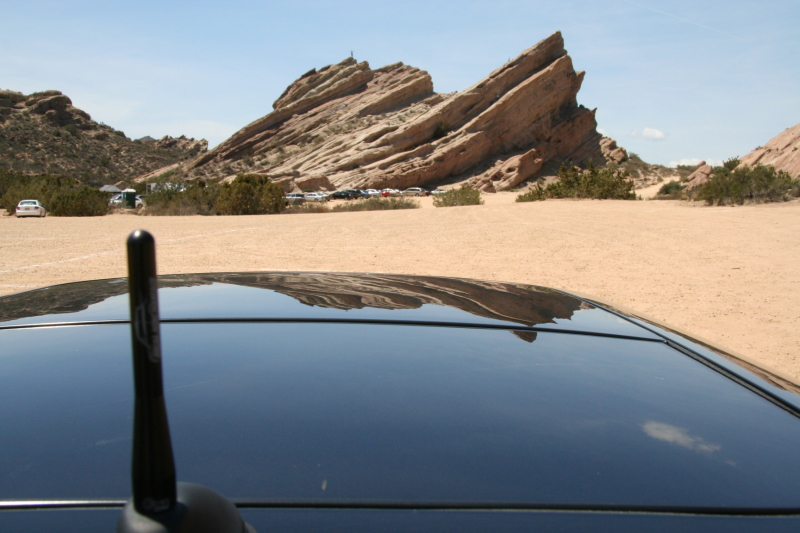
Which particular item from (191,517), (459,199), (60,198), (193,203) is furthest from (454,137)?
(191,517)

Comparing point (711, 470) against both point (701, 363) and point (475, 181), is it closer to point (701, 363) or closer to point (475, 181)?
point (701, 363)

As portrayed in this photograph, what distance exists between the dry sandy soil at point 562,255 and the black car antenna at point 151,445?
6360 mm

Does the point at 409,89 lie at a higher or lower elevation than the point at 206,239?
higher

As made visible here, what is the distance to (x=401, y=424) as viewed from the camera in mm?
1186

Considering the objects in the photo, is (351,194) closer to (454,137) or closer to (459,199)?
(454,137)

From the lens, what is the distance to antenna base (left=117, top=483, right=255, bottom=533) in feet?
2.35

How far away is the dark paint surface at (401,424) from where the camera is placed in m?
0.98

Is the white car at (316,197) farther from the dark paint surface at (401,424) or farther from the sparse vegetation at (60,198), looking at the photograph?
the dark paint surface at (401,424)

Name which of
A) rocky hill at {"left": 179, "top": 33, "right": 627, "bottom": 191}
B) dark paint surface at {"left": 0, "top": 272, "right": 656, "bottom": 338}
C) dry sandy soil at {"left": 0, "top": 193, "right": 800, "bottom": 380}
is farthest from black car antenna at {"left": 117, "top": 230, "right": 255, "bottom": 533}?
rocky hill at {"left": 179, "top": 33, "right": 627, "bottom": 191}

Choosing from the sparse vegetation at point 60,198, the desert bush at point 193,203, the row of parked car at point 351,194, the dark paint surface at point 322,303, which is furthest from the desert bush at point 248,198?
the dark paint surface at point 322,303

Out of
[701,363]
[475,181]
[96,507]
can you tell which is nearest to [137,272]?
[96,507]

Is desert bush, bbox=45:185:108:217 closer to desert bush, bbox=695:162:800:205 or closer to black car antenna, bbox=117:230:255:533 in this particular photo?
desert bush, bbox=695:162:800:205

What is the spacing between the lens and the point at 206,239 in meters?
16.8

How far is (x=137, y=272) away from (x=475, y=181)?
199 ft
